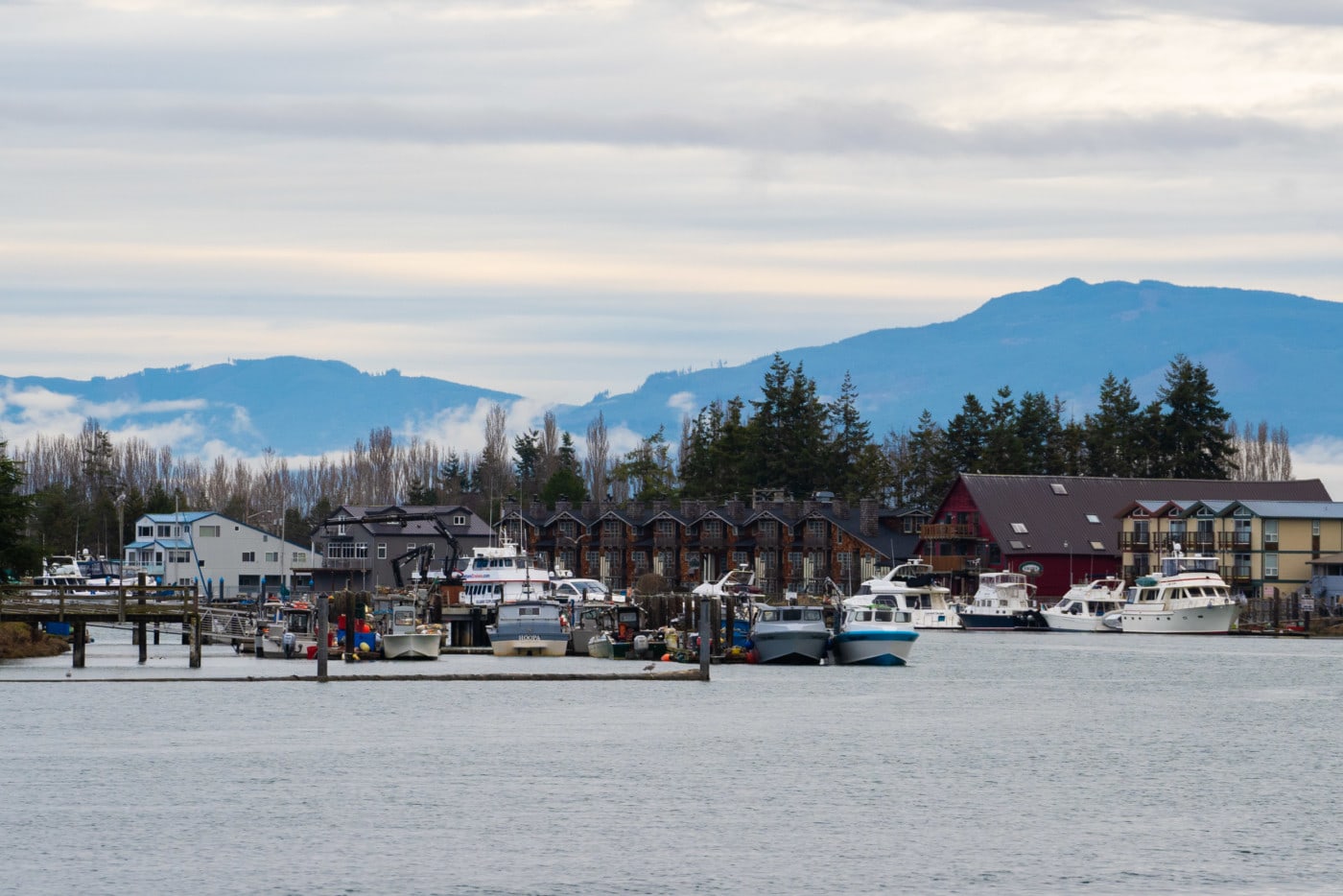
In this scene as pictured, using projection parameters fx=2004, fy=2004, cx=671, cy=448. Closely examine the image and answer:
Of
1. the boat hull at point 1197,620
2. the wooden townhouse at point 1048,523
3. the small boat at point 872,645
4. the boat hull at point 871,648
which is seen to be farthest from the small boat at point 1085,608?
the boat hull at point 871,648

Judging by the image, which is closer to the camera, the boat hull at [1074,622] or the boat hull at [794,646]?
the boat hull at [794,646]

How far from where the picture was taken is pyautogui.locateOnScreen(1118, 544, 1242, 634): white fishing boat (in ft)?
486

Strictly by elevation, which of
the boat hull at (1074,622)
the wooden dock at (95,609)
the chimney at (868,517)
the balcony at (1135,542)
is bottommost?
the boat hull at (1074,622)

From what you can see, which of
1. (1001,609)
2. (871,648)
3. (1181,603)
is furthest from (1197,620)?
(871,648)

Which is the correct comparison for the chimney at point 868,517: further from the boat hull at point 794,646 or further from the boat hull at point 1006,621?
the boat hull at point 794,646

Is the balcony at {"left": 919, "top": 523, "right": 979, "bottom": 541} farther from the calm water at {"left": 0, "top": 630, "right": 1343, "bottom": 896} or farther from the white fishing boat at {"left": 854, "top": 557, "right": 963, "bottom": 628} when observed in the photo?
the calm water at {"left": 0, "top": 630, "right": 1343, "bottom": 896}

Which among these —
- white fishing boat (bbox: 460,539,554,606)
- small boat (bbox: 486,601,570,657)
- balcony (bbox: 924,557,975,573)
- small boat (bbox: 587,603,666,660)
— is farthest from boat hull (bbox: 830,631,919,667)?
balcony (bbox: 924,557,975,573)

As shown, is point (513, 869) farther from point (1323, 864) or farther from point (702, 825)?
point (1323, 864)

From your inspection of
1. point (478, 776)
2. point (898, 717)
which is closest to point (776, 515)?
point (898, 717)

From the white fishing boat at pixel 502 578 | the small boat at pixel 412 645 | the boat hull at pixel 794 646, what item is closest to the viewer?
the boat hull at pixel 794 646

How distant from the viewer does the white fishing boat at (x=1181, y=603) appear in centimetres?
14800

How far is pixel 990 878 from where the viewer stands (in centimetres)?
4034

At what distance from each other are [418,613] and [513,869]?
84.9 metres

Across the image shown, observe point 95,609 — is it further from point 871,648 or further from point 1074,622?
point 1074,622
